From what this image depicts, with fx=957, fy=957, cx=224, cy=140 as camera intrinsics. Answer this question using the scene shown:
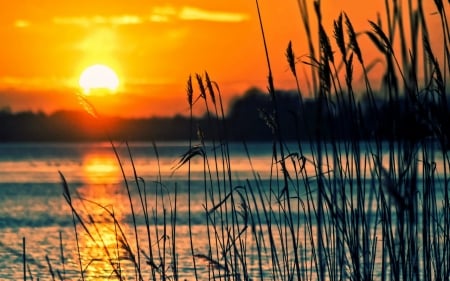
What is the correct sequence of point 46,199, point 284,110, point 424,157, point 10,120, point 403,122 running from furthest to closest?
point 10,120 < point 46,199 < point 284,110 < point 424,157 < point 403,122

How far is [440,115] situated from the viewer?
443 centimetres

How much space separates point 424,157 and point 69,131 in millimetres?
91126

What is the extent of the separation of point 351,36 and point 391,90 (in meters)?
0.40

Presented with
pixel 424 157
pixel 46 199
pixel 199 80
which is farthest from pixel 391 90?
pixel 46 199

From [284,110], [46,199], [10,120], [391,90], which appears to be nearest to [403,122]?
[391,90]

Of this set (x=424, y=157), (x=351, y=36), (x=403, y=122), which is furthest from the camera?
(x=424, y=157)

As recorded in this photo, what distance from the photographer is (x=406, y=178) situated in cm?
447

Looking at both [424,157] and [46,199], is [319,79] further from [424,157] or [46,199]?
[46,199]

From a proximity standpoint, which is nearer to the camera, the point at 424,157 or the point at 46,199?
the point at 424,157

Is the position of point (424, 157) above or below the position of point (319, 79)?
below

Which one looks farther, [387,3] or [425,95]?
[425,95]

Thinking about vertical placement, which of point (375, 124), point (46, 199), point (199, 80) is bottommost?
point (46, 199)

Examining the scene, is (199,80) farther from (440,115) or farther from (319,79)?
(440,115)

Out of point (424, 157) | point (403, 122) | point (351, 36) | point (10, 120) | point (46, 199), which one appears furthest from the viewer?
point (10, 120)
